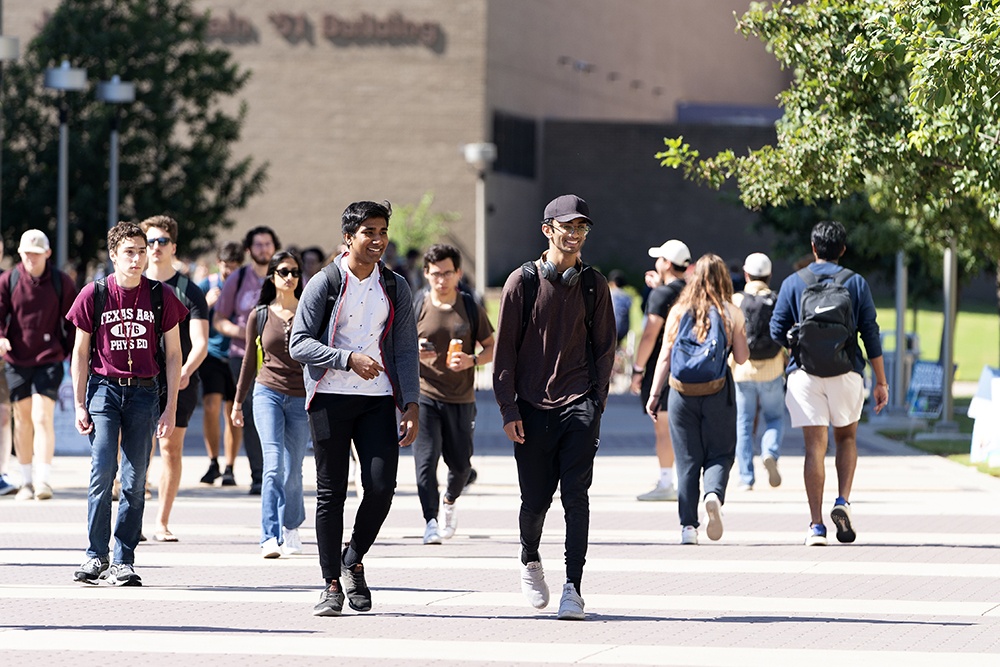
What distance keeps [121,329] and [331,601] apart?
6.76ft

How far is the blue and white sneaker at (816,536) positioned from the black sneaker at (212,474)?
18.2 ft

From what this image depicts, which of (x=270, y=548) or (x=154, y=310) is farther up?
(x=154, y=310)

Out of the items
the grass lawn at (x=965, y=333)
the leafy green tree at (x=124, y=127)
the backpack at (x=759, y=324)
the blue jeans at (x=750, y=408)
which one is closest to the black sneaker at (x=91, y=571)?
the blue jeans at (x=750, y=408)

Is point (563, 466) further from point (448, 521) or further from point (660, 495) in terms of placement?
point (660, 495)

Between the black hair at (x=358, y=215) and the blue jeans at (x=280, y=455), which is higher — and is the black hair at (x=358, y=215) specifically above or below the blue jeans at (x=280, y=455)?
above

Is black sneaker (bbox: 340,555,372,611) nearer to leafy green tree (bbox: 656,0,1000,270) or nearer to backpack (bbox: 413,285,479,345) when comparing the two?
backpack (bbox: 413,285,479,345)

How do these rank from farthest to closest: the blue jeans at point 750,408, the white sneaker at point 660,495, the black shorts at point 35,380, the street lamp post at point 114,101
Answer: the street lamp post at point 114,101
the blue jeans at point 750,408
the white sneaker at point 660,495
the black shorts at point 35,380

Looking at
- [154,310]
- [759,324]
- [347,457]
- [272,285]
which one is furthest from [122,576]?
[759,324]

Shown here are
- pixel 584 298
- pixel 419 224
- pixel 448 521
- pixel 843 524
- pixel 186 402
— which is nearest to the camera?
pixel 584 298

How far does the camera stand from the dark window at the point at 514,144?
49.9 meters

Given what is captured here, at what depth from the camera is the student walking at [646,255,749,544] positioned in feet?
36.6

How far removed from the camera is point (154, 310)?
948 centimetres

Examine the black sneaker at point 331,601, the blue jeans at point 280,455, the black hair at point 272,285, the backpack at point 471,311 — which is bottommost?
the black sneaker at point 331,601

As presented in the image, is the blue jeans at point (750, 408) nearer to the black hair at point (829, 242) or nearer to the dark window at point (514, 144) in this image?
the black hair at point (829, 242)
